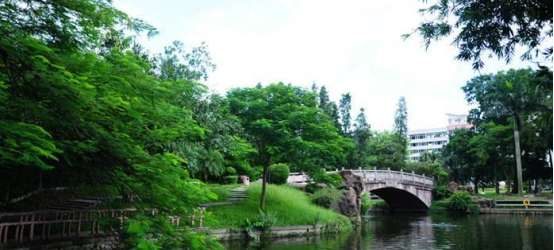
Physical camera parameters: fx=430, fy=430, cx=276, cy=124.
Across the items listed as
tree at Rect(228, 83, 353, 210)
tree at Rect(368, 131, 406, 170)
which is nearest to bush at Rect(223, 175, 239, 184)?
tree at Rect(228, 83, 353, 210)

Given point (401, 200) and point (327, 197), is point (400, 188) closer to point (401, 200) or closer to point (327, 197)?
point (401, 200)

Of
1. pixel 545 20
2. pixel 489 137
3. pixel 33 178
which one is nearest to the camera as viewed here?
pixel 545 20

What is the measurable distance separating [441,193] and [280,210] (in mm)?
23740

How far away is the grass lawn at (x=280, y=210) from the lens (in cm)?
1812

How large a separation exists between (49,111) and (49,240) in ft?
24.9

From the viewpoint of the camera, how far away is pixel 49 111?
5.17m

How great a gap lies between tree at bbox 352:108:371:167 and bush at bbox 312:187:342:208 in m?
22.9

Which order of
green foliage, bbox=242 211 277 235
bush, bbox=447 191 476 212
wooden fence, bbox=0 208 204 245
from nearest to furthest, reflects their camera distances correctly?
wooden fence, bbox=0 208 204 245, green foliage, bbox=242 211 277 235, bush, bbox=447 191 476 212

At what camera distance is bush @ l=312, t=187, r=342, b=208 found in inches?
912

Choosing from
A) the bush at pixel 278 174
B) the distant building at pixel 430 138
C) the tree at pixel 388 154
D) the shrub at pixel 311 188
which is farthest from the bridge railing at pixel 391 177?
the distant building at pixel 430 138

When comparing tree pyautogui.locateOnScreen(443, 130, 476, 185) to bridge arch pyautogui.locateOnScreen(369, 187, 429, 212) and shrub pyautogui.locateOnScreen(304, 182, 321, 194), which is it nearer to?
bridge arch pyautogui.locateOnScreen(369, 187, 429, 212)

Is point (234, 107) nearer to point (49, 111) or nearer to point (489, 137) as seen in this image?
point (49, 111)

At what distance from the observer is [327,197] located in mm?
23297

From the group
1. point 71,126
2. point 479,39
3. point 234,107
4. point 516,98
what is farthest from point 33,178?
point 516,98
